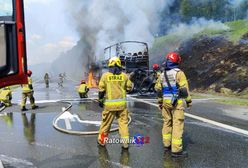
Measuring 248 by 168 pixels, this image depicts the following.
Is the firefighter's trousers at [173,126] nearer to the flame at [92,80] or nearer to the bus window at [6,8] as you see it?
the bus window at [6,8]

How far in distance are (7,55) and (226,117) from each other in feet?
25.7

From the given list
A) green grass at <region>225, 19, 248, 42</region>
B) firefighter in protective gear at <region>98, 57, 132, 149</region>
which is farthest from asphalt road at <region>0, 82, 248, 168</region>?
green grass at <region>225, 19, 248, 42</region>

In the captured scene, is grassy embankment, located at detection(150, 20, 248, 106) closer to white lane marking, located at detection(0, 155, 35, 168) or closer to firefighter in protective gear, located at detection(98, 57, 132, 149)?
firefighter in protective gear, located at detection(98, 57, 132, 149)

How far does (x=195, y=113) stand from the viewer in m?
11.0

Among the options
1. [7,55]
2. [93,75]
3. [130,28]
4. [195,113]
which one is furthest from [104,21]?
[7,55]

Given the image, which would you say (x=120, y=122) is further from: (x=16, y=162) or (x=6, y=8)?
(x=6, y=8)

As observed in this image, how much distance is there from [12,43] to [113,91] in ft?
9.40

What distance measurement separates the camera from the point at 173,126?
605 centimetres

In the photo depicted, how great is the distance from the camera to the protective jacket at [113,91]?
20.9ft

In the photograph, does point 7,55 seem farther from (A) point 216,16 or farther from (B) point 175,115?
(A) point 216,16

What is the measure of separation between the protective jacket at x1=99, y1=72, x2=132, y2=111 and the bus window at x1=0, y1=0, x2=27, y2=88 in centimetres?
265

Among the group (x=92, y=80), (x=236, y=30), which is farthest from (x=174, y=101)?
(x=236, y=30)

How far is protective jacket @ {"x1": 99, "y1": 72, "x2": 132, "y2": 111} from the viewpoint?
6355 millimetres

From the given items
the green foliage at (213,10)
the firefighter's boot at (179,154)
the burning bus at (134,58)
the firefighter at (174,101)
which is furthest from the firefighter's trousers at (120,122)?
the green foliage at (213,10)
